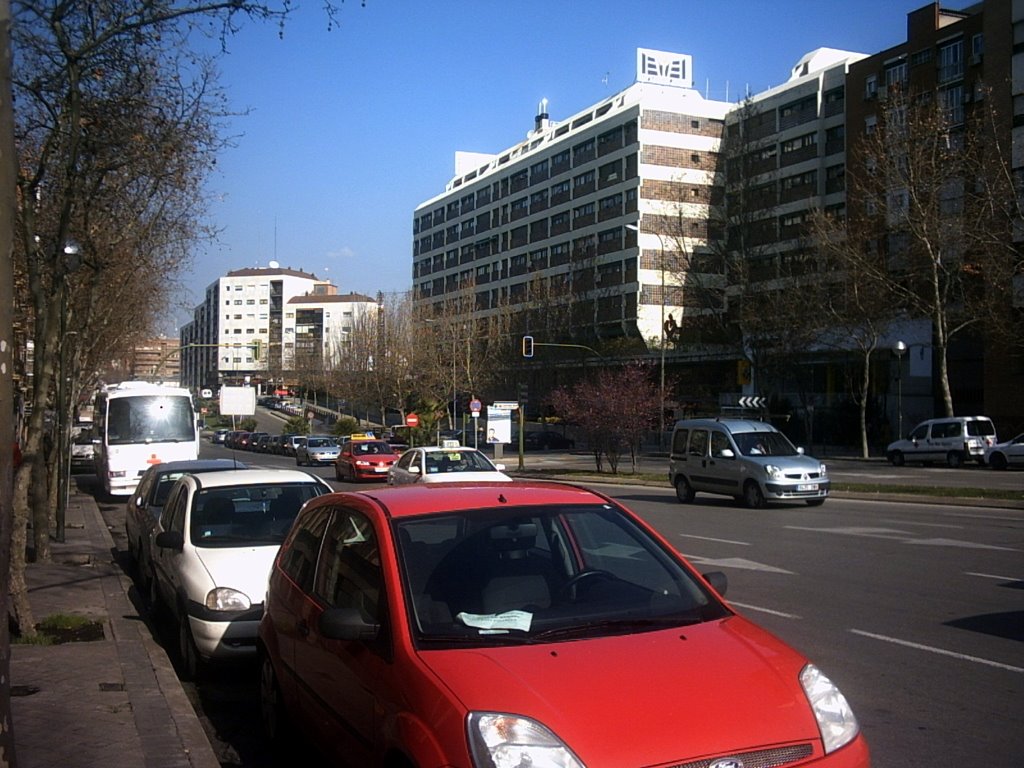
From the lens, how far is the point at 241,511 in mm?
9273

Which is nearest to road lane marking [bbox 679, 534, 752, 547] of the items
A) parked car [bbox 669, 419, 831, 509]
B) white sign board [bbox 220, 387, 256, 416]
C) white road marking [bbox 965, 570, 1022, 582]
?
white road marking [bbox 965, 570, 1022, 582]

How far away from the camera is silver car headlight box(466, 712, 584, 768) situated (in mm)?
3270

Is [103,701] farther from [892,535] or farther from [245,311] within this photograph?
[245,311]

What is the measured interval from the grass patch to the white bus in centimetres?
1793

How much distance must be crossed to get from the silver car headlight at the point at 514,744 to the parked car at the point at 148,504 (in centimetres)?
896

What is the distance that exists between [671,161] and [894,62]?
68.5ft

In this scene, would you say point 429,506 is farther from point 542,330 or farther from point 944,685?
point 542,330

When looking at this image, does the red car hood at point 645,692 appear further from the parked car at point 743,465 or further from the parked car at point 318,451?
the parked car at point 318,451

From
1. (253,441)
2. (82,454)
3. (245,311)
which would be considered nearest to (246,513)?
(82,454)

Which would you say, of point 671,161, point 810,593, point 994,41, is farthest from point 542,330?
point 810,593

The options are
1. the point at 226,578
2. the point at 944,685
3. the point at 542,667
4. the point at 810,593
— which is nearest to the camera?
the point at 542,667

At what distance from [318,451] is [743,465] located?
33549mm

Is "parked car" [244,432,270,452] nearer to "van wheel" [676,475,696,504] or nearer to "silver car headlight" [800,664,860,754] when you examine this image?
"van wheel" [676,475,696,504]

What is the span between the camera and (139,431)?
27.2m
